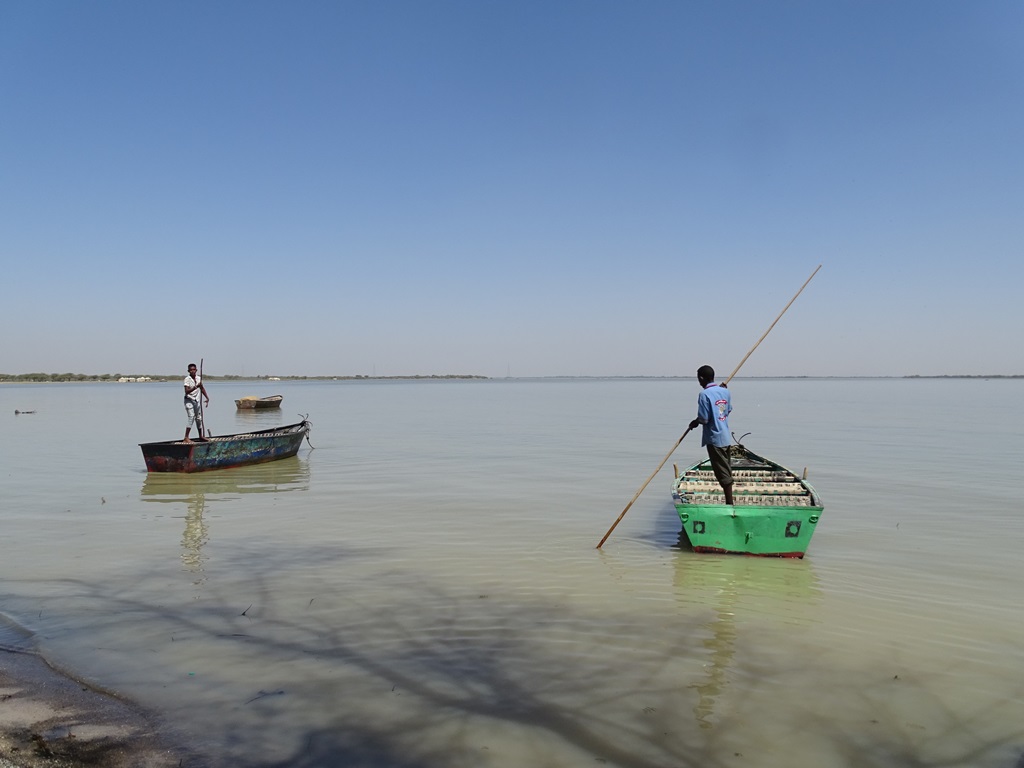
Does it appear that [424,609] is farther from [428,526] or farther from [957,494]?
[957,494]

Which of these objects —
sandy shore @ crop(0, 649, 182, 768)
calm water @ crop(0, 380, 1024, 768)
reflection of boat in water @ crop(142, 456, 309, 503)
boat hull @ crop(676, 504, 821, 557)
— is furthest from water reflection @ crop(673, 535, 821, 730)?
reflection of boat in water @ crop(142, 456, 309, 503)

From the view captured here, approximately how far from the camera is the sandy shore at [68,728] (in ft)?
12.9

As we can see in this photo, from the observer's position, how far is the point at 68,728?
4.34 meters

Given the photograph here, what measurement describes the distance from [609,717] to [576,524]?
6582 mm

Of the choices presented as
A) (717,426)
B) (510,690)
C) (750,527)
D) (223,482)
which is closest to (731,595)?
(750,527)

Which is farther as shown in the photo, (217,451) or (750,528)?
(217,451)

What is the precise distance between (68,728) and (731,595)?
618 centimetres

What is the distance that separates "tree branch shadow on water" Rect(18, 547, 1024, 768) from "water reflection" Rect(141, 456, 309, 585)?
15.3 ft

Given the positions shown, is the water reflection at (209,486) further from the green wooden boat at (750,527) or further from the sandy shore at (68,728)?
the green wooden boat at (750,527)

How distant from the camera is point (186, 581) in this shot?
26.4ft

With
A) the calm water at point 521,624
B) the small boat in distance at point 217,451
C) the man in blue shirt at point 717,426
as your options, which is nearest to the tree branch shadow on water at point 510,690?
the calm water at point 521,624

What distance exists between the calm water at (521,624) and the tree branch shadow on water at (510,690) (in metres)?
0.02

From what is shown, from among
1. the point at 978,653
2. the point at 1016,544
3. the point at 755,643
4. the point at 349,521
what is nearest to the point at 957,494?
the point at 1016,544

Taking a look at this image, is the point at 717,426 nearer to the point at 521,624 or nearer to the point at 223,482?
the point at 521,624
